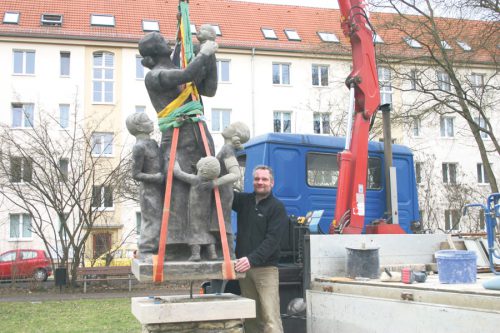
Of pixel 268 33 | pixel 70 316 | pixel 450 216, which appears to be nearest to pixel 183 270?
pixel 70 316


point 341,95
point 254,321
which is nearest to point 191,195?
point 254,321

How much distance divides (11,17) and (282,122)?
13479mm

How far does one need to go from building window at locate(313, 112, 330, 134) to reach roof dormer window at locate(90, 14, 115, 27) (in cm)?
1069

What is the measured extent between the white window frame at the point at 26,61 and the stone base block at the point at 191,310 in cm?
2363

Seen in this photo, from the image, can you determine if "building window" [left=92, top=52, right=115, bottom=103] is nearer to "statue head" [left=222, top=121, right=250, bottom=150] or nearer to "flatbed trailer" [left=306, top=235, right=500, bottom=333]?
"flatbed trailer" [left=306, top=235, right=500, bottom=333]

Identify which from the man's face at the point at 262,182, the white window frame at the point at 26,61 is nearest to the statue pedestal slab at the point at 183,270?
the man's face at the point at 262,182

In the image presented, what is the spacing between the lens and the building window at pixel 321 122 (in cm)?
2449

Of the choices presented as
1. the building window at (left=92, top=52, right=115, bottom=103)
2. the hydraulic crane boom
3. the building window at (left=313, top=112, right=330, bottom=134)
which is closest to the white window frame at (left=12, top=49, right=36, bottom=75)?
the building window at (left=92, top=52, right=115, bottom=103)

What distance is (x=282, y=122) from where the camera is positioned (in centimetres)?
2672

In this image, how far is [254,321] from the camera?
445cm

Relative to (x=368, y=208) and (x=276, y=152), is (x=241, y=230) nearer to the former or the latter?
(x=276, y=152)

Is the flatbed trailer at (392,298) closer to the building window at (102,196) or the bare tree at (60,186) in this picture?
the bare tree at (60,186)

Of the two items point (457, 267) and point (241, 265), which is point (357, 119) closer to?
point (457, 267)

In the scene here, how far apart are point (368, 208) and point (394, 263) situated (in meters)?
1.89
